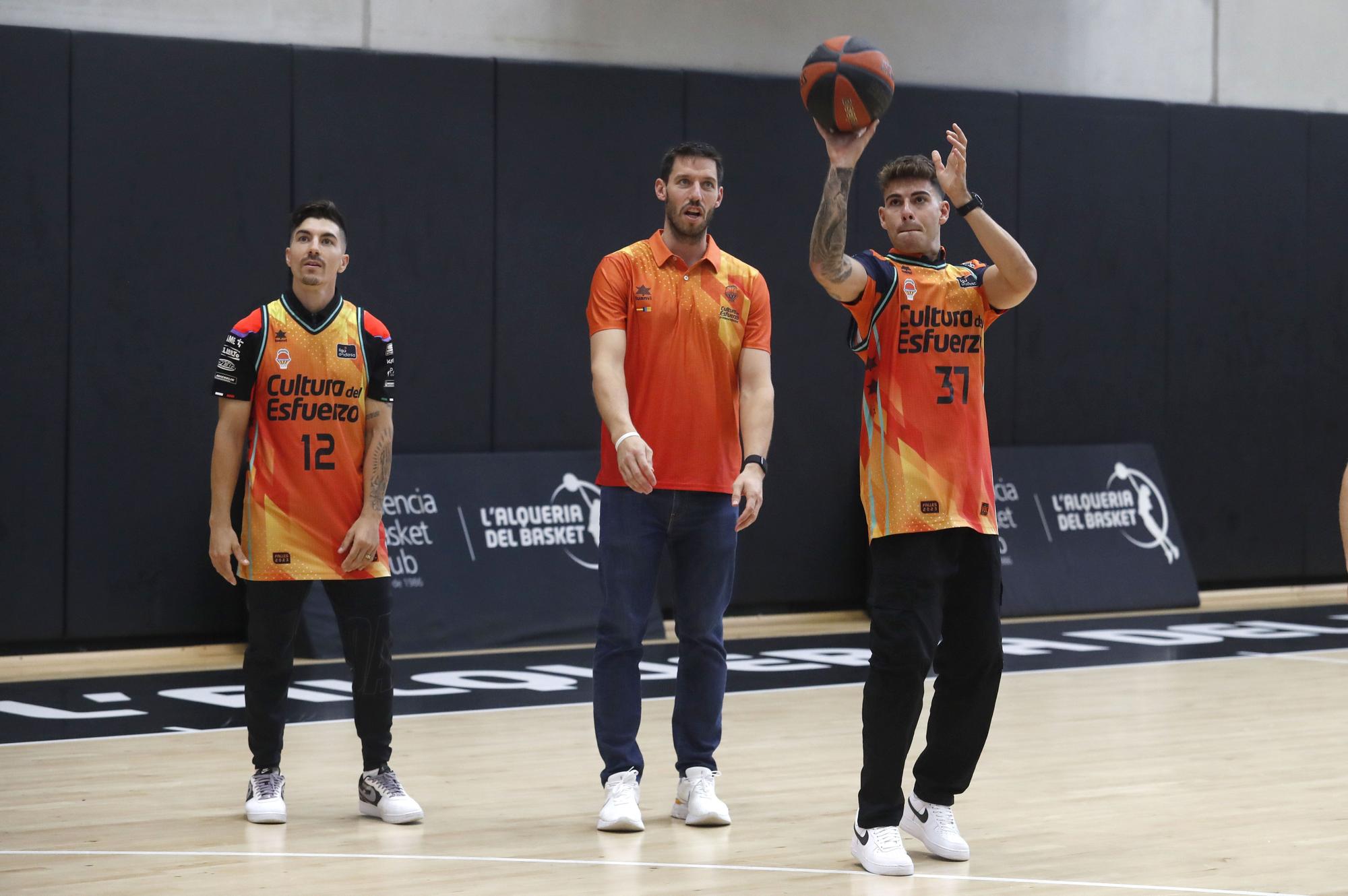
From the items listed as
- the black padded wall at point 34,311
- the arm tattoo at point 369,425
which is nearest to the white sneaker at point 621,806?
the arm tattoo at point 369,425

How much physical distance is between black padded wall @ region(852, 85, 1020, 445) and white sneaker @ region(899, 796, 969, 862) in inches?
240

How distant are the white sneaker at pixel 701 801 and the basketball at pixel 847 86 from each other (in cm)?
187

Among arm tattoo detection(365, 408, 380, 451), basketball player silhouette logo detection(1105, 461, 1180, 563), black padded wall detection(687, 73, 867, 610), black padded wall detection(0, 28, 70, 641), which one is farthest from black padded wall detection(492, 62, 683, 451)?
arm tattoo detection(365, 408, 380, 451)

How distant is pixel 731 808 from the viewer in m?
5.24

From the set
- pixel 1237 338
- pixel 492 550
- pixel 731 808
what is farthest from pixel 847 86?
pixel 1237 338

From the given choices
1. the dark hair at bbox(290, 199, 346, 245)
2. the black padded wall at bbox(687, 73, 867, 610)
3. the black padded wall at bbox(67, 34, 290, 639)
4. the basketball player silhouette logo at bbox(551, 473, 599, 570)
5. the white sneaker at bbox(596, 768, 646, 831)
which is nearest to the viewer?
the white sneaker at bbox(596, 768, 646, 831)

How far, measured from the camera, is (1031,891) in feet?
13.9

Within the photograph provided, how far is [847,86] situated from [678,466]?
3.86 ft

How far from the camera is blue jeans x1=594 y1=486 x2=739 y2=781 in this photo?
194 inches

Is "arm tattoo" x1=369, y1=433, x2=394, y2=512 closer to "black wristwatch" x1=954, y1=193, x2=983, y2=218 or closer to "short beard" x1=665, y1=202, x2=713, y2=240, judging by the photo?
"short beard" x1=665, y1=202, x2=713, y2=240

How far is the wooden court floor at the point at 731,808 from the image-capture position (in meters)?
4.33

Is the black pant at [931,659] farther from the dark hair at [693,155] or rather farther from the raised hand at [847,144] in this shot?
the dark hair at [693,155]

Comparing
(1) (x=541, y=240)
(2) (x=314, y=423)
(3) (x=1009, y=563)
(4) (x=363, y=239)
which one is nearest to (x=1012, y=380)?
(3) (x=1009, y=563)

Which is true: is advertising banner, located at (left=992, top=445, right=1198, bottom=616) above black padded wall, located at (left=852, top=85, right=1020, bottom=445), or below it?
below
